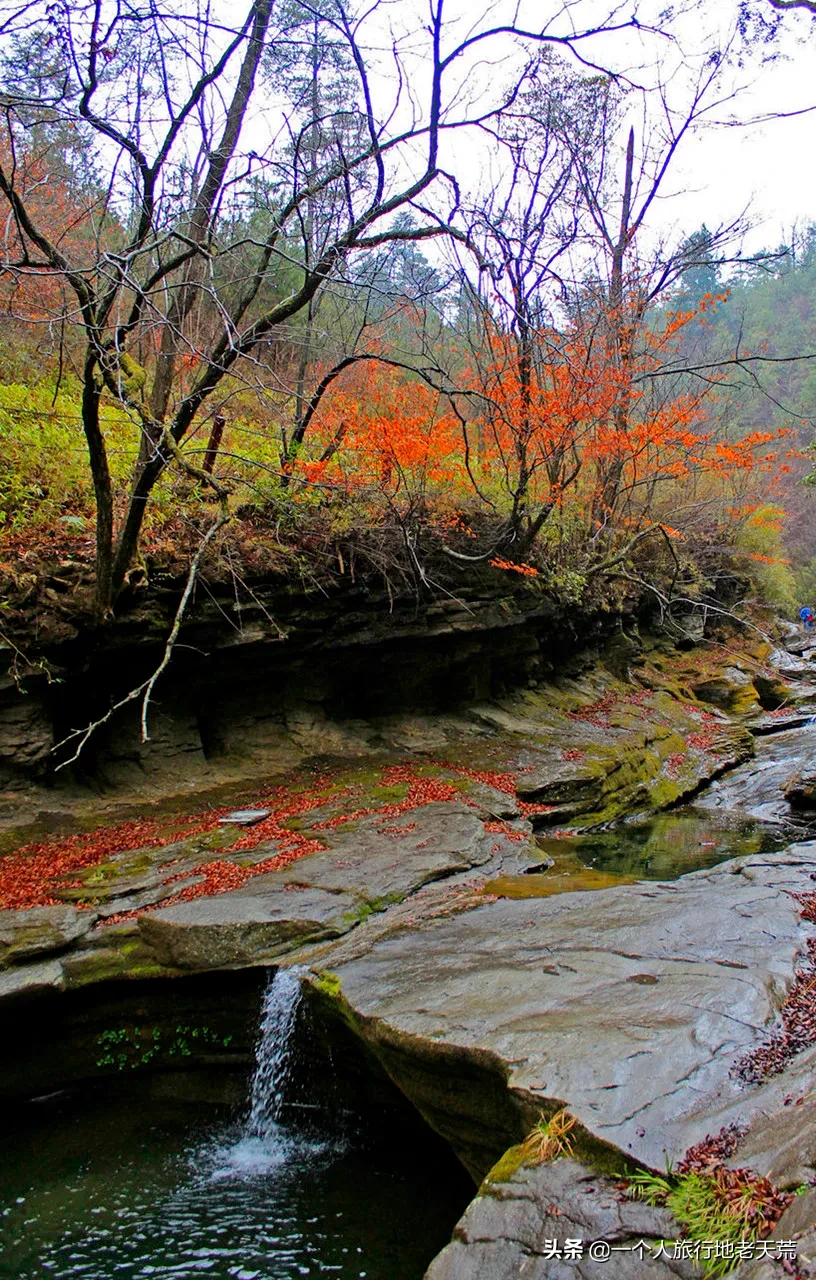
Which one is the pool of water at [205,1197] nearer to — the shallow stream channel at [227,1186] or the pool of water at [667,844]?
the shallow stream channel at [227,1186]

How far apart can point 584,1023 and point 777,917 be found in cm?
225

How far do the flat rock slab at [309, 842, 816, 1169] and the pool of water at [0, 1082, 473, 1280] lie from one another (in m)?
1.13

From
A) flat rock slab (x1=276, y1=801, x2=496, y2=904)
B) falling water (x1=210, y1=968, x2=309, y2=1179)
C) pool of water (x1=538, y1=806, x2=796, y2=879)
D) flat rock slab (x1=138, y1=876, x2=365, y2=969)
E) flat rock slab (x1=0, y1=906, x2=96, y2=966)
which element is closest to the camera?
falling water (x1=210, y1=968, x2=309, y2=1179)

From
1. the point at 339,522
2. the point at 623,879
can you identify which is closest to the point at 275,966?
the point at 623,879

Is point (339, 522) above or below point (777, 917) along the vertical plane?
above

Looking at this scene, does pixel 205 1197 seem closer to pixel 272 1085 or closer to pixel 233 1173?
pixel 233 1173

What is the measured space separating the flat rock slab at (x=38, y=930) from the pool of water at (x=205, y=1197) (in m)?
1.35

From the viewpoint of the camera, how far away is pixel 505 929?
5492mm

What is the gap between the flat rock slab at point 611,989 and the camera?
314 centimetres

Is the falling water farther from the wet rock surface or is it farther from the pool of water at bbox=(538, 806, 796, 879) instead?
the pool of water at bbox=(538, 806, 796, 879)

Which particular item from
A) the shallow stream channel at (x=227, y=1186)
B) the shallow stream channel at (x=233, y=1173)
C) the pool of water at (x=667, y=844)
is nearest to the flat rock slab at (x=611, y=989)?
the shallow stream channel at (x=233, y=1173)

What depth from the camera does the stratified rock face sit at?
249 centimetres

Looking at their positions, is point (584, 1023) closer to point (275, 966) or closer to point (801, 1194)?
point (801, 1194)

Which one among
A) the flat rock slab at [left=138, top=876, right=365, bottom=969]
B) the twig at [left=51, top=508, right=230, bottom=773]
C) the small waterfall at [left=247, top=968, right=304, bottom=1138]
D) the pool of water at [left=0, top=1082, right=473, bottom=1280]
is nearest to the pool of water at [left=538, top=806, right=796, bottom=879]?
the flat rock slab at [left=138, top=876, right=365, bottom=969]
